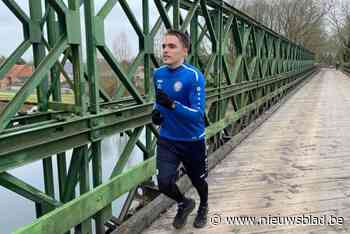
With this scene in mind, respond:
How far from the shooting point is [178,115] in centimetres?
332

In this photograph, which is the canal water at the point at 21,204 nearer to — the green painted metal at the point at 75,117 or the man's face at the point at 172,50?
the green painted metal at the point at 75,117

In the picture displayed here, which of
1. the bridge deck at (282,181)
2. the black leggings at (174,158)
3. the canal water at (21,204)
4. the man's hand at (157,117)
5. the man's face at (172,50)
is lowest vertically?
the canal water at (21,204)

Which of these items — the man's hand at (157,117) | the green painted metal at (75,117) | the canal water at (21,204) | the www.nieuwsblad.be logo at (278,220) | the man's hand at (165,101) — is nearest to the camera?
the green painted metal at (75,117)

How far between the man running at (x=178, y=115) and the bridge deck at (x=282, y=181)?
667 mm

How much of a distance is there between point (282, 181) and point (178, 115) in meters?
2.61

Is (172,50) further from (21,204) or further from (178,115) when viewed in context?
(21,204)

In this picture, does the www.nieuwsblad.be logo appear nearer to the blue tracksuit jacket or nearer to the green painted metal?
the green painted metal

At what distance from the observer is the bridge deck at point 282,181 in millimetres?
4070

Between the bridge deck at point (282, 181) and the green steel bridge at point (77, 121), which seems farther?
the bridge deck at point (282, 181)

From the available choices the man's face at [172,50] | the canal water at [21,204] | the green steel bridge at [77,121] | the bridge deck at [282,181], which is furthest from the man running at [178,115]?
the canal water at [21,204]

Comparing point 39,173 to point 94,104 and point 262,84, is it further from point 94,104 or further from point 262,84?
point 94,104

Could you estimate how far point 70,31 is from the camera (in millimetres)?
2932

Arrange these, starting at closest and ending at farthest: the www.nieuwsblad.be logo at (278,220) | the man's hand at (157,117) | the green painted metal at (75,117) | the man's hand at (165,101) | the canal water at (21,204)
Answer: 1. the green painted metal at (75,117)
2. the man's hand at (165,101)
3. the man's hand at (157,117)
4. the www.nieuwsblad.be logo at (278,220)
5. the canal water at (21,204)

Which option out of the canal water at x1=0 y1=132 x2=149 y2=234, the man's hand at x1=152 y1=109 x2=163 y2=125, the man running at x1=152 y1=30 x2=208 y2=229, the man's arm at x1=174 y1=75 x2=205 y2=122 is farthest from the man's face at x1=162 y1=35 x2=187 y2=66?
the canal water at x1=0 y1=132 x2=149 y2=234
